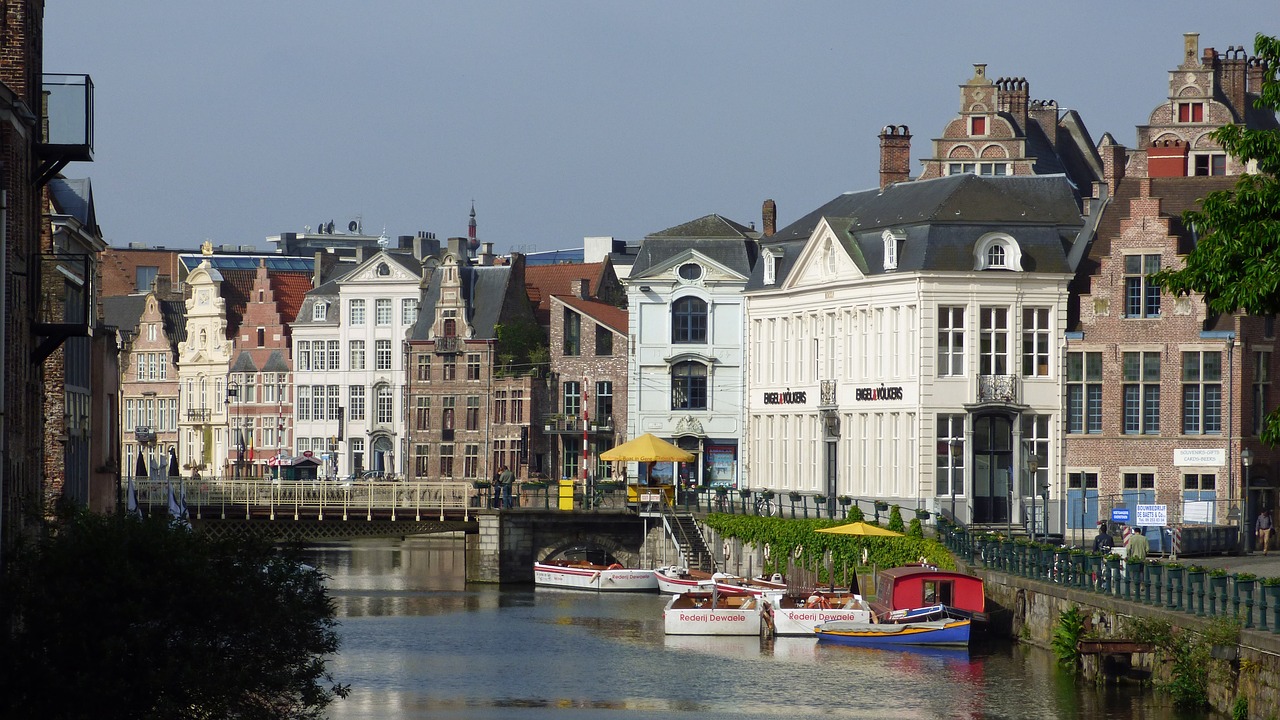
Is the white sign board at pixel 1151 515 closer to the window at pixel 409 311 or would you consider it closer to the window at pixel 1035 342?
the window at pixel 1035 342

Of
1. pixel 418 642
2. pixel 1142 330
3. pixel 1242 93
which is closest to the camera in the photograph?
pixel 418 642

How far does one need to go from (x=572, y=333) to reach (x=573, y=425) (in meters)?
3.53

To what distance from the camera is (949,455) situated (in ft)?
196

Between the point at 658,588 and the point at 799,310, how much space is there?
914 centimetres

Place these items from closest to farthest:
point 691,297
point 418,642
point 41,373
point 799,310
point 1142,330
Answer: point 41,373 → point 418,642 → point 1142,330 → point 799,310 → point 691,297

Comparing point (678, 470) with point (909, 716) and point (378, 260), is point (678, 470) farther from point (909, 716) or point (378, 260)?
point (909, 716)

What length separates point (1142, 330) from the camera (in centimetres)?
5738

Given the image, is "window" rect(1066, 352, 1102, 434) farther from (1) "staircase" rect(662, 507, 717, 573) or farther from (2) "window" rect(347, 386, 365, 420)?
(2) "window" rect(347, 386, 365, 420)

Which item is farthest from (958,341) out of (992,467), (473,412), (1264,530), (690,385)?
(473,412)

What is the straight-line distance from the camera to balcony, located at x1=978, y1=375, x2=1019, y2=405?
59281mm

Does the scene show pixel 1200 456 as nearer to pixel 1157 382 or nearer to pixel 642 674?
pixel 1157 382

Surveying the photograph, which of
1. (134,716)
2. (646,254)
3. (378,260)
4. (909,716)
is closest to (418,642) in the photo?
(909,716)

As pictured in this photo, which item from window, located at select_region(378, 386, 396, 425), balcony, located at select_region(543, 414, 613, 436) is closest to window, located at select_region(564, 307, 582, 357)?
balcony, located at select_region(543, 414, 613, 436)

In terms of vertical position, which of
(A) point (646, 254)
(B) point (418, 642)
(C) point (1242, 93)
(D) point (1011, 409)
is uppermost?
(C) point (1242, 93)
